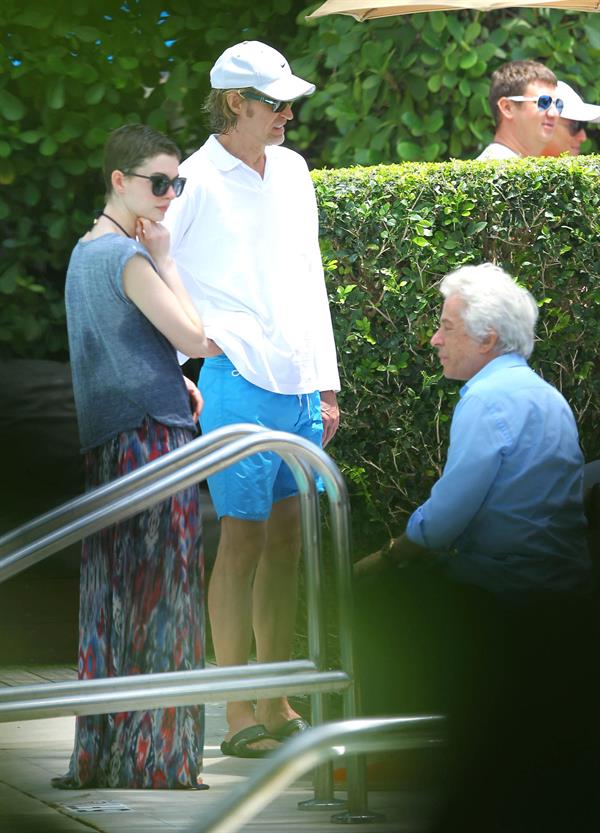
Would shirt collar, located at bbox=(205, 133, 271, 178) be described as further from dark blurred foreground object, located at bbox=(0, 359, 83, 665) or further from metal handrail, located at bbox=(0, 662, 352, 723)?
dark blurred foreground object, located at bbox=(0, 359, 83, 665)

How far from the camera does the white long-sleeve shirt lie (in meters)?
4.20

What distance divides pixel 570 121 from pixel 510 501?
11.4 ft

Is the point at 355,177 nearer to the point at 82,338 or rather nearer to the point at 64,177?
the point at 64,177

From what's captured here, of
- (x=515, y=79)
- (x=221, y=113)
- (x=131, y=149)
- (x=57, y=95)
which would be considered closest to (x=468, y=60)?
(x=515, y=79)

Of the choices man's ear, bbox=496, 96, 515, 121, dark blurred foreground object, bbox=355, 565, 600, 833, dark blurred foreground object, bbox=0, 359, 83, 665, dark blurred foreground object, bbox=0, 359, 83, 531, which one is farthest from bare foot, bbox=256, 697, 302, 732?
man's ear, bbox=496, 96, 515, 121

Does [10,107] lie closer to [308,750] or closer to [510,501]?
[510,501]

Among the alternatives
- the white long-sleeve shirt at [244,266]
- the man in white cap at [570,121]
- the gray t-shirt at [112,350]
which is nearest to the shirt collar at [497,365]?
the white long-sleeve shirt at [244,266]

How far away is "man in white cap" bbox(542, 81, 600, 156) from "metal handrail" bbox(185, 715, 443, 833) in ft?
14.7

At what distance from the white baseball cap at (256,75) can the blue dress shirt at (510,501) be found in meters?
1.13

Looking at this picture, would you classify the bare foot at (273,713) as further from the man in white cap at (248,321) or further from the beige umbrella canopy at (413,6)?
the beige umbrella canopy at (413,6)

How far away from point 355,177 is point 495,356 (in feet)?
6.27

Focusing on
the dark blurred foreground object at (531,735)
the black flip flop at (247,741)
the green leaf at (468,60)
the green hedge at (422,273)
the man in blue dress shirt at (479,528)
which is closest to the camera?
the dark blurred foreground object at (531,735)

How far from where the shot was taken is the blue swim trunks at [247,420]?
4.19 meters

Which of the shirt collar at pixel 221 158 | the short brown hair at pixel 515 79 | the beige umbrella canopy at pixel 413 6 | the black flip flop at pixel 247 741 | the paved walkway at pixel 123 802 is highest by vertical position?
the beige umbrella canopy at pixel 413 6
